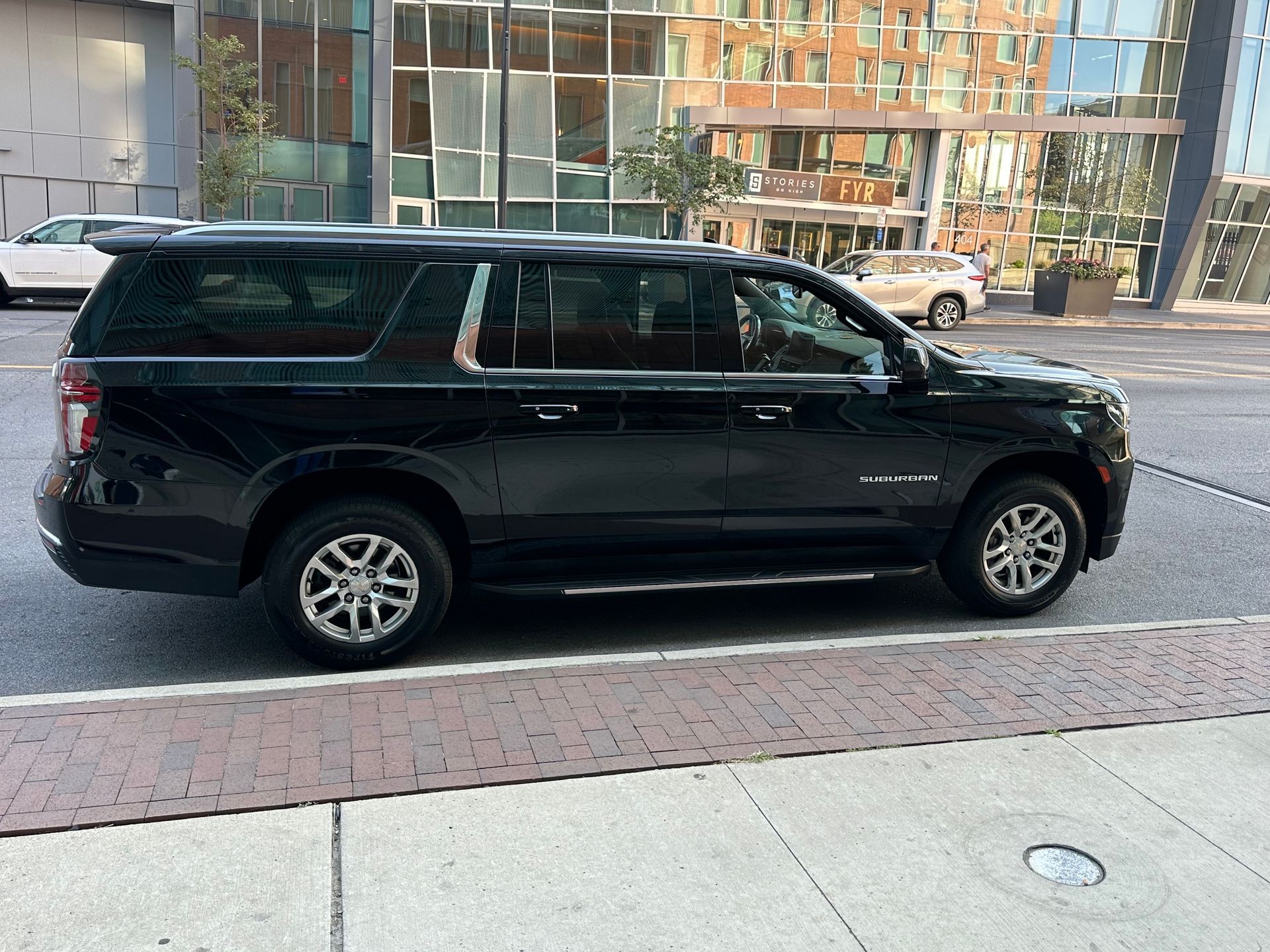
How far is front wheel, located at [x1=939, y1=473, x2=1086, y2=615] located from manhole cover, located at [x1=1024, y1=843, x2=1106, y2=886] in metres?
2.21

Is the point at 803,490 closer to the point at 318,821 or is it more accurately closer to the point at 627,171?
the point at 318,821

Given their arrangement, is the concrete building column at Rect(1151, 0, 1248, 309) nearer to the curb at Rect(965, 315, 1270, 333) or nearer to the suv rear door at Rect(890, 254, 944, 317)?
the curb at Rect(965, 315, 1270, 333)

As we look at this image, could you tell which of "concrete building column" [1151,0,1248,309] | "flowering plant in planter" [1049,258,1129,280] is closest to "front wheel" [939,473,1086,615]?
"flowering plant in planter" [1049,258,1129,280]

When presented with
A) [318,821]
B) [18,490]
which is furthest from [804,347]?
[18,490]

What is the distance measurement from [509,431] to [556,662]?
3.49 feet

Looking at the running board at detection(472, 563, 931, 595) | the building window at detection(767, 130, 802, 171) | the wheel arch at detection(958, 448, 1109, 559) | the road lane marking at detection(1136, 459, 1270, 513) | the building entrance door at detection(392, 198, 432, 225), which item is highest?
the building window at detection(767, 130, 802, 171)

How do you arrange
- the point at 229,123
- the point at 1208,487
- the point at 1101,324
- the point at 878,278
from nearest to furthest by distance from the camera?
the point at 1208,487 → the point at 878,278 → the point at 229,123 → the point at 1101,324

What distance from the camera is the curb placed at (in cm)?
2805

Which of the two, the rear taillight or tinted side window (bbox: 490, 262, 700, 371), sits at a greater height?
tinted side window (bbox: 490, 262, 700, 371)

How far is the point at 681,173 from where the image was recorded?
28156mm

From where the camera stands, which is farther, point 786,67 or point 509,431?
point 786,67

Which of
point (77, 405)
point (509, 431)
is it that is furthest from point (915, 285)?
point (77, 405)

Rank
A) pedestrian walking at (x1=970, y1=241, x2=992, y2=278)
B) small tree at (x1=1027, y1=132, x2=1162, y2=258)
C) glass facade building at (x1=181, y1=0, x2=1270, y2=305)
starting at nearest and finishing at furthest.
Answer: pedestrian walking at (x1=970, y1=241, x2=992, y2=278)
glass facade building at (x1=181, y1=0, x2=1270, y2=305)
small tree at (x1=1027, y1=132, x2=1162, y2=258)

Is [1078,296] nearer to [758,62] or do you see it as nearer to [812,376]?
[758,62]
